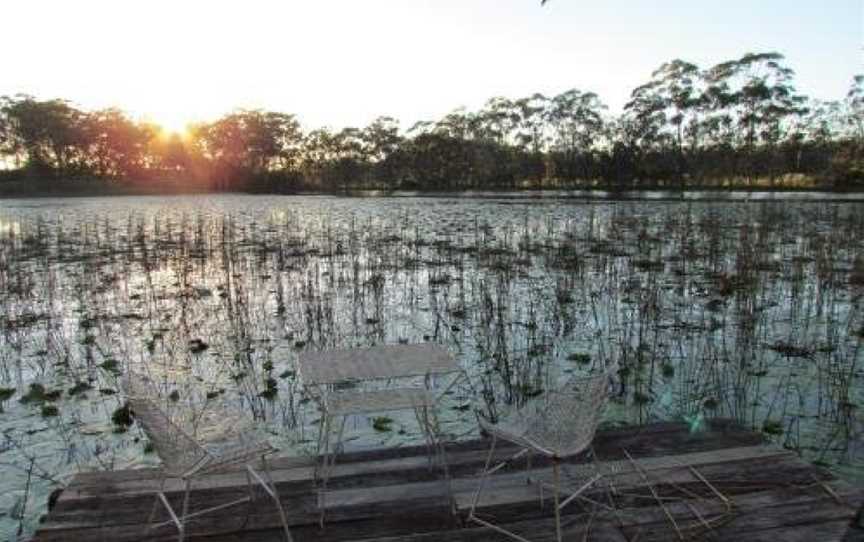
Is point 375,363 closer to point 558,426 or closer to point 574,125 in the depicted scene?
point 558,426

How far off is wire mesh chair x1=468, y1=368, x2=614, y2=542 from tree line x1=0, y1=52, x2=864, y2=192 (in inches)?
2034

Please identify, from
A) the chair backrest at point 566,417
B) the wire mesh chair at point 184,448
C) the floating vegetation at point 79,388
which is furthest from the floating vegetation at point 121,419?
the chair backrest at point 566,417

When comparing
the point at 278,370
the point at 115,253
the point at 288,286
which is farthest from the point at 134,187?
the point at 278,370

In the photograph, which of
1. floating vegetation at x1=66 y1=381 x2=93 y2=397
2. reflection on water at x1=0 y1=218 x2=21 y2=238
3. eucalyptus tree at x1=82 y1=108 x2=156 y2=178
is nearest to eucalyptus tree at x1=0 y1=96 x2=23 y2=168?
eucalyptus tree at x1=82 y1=108 x2=156 y2=178

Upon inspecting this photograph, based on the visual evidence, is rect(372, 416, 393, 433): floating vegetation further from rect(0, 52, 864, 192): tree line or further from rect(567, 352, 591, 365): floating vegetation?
rect(0, 52, 864, 192): tree line

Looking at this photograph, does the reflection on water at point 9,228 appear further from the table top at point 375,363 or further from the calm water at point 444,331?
the table top at point 375,363

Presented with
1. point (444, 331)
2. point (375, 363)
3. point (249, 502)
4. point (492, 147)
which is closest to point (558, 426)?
point (375, 363)

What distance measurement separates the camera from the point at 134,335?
7.88 m

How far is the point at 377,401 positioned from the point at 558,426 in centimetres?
107

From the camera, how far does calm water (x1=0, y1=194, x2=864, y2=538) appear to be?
17.0 ft

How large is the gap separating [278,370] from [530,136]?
65.1 metres

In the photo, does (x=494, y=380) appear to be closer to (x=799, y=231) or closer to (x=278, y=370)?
(x=278, y=370)

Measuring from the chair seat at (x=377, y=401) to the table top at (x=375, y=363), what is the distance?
0.13m

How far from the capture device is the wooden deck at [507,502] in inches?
127
